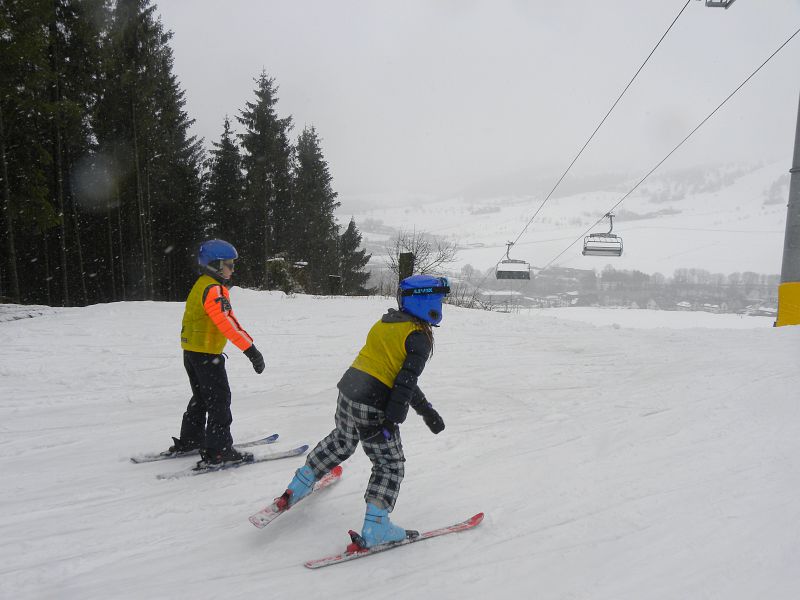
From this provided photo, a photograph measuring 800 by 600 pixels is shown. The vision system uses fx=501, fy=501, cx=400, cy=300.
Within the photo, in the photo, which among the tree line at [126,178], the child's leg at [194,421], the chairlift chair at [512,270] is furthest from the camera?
the chairlift chair at [512,270]

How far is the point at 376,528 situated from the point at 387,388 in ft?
2.85

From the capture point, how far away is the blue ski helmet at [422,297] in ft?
9.96

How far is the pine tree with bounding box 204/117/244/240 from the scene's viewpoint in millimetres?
34062

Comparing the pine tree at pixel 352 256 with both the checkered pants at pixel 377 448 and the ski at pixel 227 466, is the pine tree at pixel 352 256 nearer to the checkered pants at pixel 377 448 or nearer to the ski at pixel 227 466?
the ski at pixel 227 466

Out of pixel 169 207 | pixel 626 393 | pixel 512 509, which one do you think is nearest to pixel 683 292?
pixel 626 393

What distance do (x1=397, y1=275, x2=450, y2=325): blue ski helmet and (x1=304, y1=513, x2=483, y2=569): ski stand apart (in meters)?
1.42

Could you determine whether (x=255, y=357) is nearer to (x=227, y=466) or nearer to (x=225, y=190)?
(x=227, y=466)

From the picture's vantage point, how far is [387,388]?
3090mm

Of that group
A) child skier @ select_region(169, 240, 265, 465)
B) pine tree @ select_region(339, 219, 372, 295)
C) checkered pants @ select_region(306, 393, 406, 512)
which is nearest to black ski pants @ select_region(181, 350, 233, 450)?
child skier @ select_region(169, 240, 265, 465)

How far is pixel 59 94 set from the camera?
19.1 meters

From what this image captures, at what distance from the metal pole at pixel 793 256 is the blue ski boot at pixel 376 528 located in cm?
1011

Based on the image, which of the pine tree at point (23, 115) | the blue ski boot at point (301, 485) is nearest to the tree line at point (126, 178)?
the pine tree at point (23, 115)

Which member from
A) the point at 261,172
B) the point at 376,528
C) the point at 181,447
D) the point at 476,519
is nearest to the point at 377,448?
the point at 376,528

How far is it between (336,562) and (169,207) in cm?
3234
